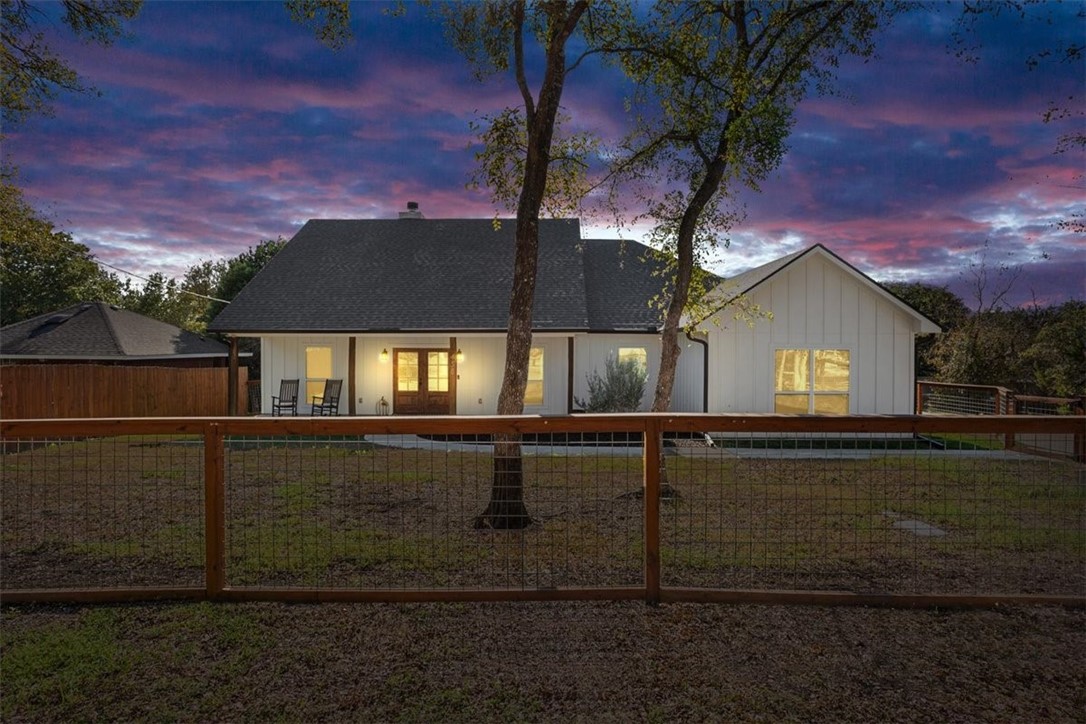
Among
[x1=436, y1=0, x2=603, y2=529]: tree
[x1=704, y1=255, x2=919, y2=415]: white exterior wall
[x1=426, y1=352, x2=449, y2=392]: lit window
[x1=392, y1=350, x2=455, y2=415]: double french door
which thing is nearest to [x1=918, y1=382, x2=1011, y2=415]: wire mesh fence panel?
[x1=704, y1=255, x2=919, y2=415]: white exterior wall

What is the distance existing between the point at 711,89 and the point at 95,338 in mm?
21046

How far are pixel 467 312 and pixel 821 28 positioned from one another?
1164 centimetres

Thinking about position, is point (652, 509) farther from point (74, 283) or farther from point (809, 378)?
point (74, 283)

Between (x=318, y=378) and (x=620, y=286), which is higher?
(x=620, y=286)

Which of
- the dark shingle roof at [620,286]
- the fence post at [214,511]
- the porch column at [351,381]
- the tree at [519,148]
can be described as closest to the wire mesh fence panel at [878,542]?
the tree at [519,148]

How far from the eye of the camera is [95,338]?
66.8 ft

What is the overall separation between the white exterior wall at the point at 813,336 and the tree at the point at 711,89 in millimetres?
5949

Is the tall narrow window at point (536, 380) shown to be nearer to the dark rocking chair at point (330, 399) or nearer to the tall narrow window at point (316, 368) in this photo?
the dark rocking chair at point (330, 399)

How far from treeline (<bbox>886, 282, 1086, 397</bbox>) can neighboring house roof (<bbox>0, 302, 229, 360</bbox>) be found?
79.8ft

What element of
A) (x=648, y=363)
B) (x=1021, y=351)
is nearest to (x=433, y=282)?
(x=648, y=363)

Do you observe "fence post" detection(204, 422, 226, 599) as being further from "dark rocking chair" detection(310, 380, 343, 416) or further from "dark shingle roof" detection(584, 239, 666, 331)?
"dark shingle roof" detection(584, 239, 666, 331)

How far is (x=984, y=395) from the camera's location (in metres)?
17.4

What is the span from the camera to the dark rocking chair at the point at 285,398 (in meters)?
17.4

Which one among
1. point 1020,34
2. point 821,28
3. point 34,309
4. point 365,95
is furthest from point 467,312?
point 34,309
